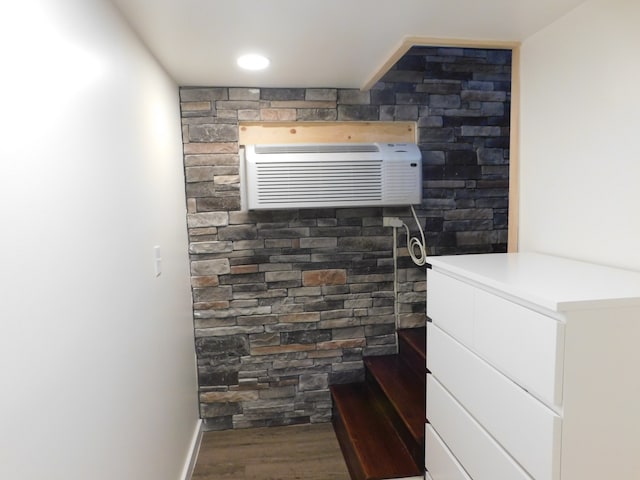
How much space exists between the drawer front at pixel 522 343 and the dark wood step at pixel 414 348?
110 cm

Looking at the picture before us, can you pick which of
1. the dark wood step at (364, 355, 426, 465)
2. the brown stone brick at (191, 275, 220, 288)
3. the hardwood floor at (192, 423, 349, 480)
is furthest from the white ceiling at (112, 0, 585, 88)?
the hardwood floor at (192, 423, 349, 480)

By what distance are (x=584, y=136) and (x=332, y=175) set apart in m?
1.32

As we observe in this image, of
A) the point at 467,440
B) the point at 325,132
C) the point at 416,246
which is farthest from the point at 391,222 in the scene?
the point at 467,440

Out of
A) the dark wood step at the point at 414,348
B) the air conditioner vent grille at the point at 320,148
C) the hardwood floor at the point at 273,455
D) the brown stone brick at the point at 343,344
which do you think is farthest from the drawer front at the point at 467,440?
the air conditioner vent grille at the point at 320,148

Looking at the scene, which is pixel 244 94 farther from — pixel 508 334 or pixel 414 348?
pixel 508 334

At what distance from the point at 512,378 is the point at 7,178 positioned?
1.37 metres

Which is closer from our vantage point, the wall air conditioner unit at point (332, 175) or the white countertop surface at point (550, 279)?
the white countertop surface at point (550, 279)

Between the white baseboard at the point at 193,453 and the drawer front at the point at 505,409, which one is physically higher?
the drawer front at the point at 505,409

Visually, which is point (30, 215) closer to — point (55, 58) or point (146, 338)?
point (55, 58)

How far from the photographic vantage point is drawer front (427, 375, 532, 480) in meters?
1.24

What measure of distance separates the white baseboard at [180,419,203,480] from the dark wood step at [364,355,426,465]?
3.73 ft

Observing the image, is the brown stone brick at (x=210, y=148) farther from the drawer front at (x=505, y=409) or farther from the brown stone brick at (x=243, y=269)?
the drawer front at (x=505, y=409)

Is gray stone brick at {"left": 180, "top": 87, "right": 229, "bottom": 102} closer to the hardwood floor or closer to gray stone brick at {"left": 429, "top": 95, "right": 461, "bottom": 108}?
gray stone brick at {"left": 429, "top": 95, "right": 461, "bottom": 108}

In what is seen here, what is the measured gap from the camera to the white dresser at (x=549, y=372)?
40.3 inches
